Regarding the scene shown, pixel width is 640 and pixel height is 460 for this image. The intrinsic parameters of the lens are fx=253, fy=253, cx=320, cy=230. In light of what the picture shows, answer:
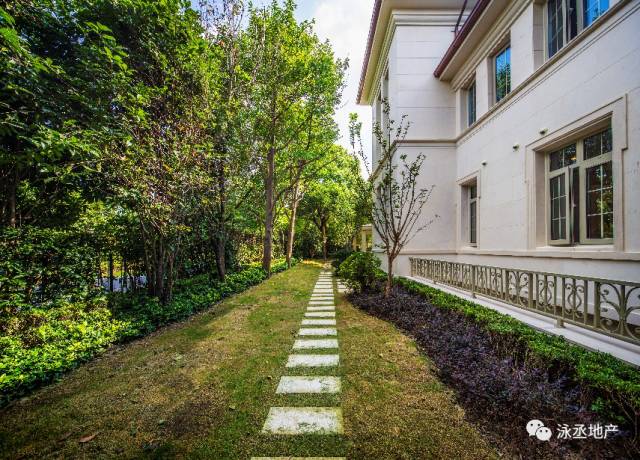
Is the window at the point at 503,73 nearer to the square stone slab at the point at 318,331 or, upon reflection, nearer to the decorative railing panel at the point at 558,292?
the decorative railing panel at the point at 558,292

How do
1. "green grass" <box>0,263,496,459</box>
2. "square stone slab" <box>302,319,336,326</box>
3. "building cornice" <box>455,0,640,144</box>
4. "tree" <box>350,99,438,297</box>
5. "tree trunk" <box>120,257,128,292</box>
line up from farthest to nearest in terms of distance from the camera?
1. "tree" <box>350,99,438,297</box>
2. "tree trunk" <box>120,257,128,292</box>
3. "square stone slab" <box>302,319,336,326</box>
4. "building cornice" <box>455,0,640,144</box>
5. "green grass" <box>0,263,496,459</box>

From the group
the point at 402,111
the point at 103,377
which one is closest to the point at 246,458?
the point at 103,377

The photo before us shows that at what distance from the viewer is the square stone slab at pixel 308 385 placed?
2.82 m

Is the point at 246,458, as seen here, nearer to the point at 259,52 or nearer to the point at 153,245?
the point at 153,245

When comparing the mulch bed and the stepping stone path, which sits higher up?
the mulch bed

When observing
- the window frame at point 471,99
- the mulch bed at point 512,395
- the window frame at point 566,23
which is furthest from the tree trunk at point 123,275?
the window frame at point 471,99

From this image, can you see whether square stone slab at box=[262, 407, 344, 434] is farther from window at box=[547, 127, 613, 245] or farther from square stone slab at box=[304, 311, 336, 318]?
window at box=[547, 127, 613, 245]

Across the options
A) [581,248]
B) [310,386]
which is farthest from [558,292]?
[310,386]

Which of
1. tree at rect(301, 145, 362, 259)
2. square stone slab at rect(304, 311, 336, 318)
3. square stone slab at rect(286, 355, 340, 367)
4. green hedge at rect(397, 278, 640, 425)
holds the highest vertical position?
tree at rect(301, 145, 362, 259)

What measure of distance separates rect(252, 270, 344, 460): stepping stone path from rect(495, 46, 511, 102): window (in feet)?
24.4

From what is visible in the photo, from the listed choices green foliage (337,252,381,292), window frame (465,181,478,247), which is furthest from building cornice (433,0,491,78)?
green foliage (337,252,381,292)

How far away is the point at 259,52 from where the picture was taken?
9.52 metres

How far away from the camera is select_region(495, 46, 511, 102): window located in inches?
260

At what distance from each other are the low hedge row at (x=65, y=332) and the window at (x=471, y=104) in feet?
33.4
